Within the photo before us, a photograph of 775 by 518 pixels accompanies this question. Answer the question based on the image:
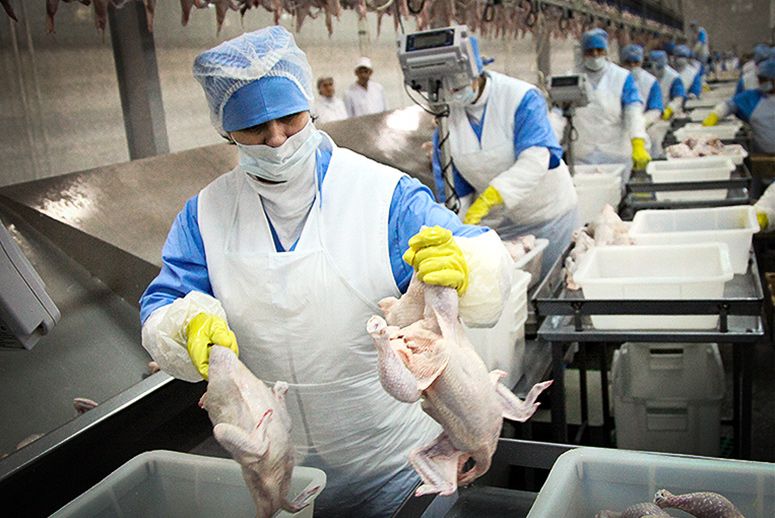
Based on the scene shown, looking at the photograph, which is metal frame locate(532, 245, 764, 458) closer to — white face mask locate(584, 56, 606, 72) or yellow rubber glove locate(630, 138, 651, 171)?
yellow rubber glove locate(630, 138, 651, 171)

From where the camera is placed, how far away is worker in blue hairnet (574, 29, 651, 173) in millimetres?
6086

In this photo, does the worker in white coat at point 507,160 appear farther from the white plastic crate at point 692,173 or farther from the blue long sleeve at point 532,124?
the white plastic crate at point 692,173

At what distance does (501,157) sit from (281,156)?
228 centimetres

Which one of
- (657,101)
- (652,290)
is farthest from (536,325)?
(657,101)

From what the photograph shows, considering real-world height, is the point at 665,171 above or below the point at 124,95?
below

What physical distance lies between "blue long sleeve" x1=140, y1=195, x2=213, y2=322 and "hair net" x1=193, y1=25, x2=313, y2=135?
0.31m

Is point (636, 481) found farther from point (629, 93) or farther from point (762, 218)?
point (629, 93)

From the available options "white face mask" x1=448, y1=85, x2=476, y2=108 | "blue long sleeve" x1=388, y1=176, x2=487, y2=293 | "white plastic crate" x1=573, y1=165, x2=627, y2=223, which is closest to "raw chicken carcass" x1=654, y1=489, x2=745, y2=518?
"blue long sleeve" x1=388, y1=176, x2=487, y2=293

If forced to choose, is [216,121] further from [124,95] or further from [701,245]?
[124,95]

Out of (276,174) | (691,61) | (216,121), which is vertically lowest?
(691,61)

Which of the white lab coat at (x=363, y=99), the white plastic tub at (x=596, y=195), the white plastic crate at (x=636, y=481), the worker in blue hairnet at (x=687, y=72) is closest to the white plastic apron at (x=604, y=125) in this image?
the white plastic tub at (x=596, y=195)

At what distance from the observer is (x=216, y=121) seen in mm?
1780

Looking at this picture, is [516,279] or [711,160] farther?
[711,160]

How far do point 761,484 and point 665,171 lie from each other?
3.69m
